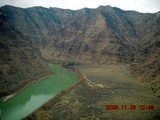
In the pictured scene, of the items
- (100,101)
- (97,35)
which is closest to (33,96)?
(100,101)

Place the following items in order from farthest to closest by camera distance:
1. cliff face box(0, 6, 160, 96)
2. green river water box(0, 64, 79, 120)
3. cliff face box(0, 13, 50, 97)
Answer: cliff face box(0, 6, 160, 96), cliff face box(0, 13, 50, 97), green river water box(0, 64, 79, 120)

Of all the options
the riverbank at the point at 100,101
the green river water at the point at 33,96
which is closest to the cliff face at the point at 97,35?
the riverbank at the point at 100,101

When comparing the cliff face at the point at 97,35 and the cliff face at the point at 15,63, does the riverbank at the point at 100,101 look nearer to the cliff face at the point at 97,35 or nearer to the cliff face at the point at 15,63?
the cliff face at the point at 15,63

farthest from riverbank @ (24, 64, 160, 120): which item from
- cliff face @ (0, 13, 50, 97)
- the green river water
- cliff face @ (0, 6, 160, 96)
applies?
cliff face @ (0, 6, 160, 96)

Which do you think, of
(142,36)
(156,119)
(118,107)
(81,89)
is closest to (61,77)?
(81,89)

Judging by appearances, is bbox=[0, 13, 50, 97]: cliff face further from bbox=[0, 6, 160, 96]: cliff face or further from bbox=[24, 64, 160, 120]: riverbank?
bbox=[0, 6, 160, 96]: cliff face

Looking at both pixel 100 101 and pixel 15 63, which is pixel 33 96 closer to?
pixel 15 63
